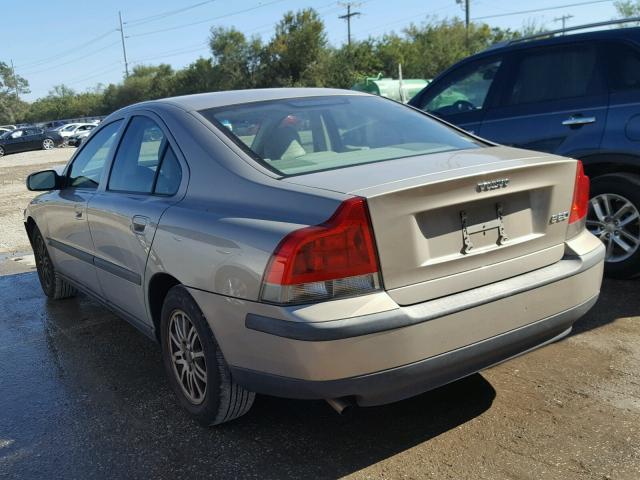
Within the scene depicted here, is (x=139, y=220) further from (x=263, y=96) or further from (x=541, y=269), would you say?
(x=541, y=269)

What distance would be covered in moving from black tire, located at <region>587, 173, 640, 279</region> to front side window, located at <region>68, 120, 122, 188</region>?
3549mm

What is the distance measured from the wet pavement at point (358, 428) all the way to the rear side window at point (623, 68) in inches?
69.8

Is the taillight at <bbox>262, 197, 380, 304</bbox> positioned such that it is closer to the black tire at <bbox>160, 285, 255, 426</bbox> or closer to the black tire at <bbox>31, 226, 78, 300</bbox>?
the black tire at <bbox>160, 285, 255, 426</bbox>

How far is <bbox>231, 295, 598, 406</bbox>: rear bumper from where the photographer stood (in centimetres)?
234

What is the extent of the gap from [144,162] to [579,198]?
7.90 ft

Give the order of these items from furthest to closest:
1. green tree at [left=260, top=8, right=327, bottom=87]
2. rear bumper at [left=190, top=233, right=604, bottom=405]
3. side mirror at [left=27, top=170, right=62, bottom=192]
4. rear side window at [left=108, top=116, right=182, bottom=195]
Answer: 1. green tree at [left=260, top=8, right=327, bottom=87]
2. side mirror at [left=27, top=170, right=62, bottom=192]
3. rear side window at [left=108, top=116, right=182, bottom=195]
4. rear bumper at [left=190, top=233, right=604, bottom=405]

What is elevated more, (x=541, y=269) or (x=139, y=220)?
(x=139, y=220)

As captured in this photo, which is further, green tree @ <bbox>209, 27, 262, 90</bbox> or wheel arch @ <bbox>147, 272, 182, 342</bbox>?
green tree @ <bbox>209, 27, 262, 90</bbox>

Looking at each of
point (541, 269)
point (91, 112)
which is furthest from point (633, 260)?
point (91, 112)

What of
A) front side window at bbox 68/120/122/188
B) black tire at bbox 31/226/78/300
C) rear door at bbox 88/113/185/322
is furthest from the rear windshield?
black tire at bbox 31/226/78/300

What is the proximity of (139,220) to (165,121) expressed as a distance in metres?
0.56

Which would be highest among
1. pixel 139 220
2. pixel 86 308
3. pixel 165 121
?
pixel 165 121

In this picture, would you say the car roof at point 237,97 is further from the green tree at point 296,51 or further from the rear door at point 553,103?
the green tree at point 296,51

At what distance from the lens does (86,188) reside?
432cm
